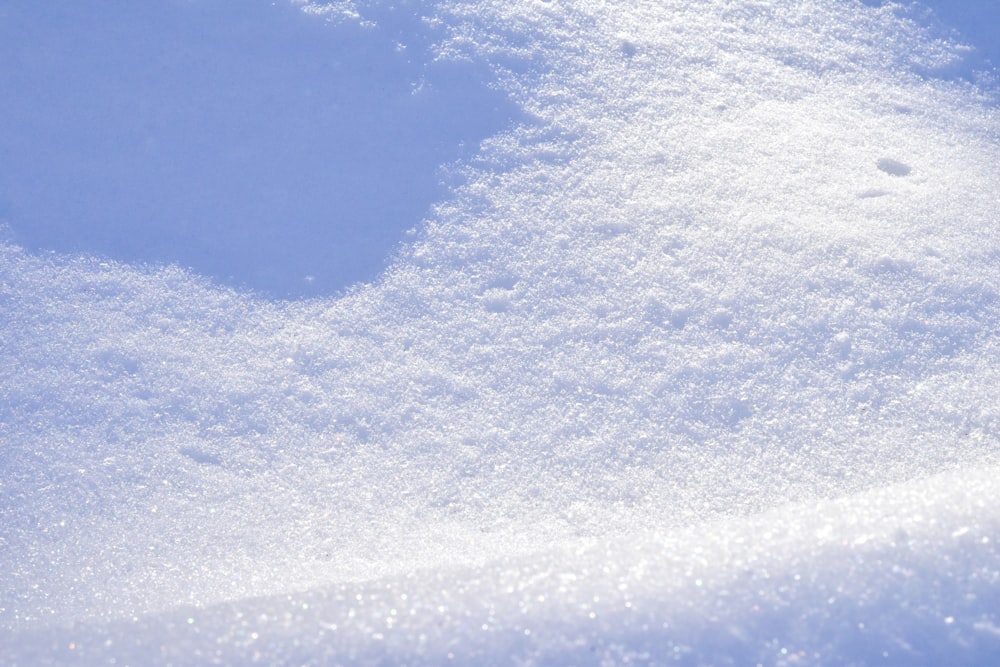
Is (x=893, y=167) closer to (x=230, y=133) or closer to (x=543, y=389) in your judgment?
(x=543, y=389)

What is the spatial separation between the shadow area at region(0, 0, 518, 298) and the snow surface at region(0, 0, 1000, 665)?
0.05 feet

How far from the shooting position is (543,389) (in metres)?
1.79

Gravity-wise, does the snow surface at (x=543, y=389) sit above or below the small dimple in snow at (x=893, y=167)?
below

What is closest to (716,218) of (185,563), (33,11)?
(185,563)

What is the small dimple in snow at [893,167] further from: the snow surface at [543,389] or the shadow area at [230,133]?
the shadow area at [230,133]

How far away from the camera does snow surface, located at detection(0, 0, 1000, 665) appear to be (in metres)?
1.48

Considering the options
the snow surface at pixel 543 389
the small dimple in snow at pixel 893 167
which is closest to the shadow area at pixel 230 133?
the snow surface at pixel 543 389

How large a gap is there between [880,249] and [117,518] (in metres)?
1.61

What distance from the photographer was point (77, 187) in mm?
2129

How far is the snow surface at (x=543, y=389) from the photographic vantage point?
148cm

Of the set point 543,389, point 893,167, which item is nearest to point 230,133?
point 543,389

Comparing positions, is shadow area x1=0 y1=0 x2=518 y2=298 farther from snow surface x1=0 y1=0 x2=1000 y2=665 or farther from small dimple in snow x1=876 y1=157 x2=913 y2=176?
small dimple in snow x1=876 y1=157 x2=913 y2=176

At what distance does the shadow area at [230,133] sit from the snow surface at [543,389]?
0.02m

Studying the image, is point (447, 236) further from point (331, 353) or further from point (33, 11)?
point (33, 11)
